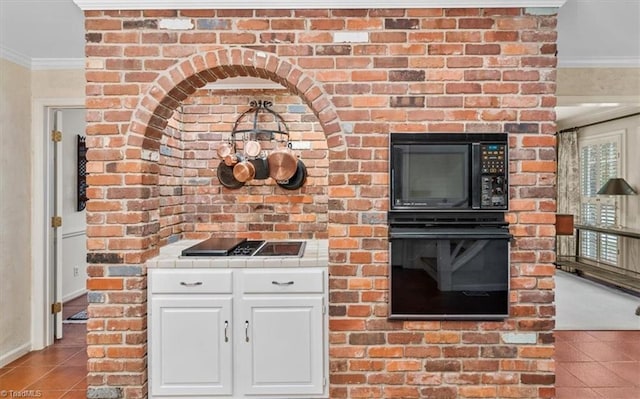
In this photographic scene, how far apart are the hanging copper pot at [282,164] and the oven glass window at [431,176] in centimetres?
113

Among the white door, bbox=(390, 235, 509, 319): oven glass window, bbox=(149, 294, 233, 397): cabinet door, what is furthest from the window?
the white door

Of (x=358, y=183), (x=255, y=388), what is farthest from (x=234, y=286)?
(x=358, y=183)

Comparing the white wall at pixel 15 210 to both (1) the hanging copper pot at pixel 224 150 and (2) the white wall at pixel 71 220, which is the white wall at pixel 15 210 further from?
(1) the hanging copper pot at pixel 224 150

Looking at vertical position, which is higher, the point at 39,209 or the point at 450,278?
the point at 39,209

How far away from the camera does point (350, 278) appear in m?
2.56

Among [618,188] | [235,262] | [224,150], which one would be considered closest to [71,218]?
[224,150]

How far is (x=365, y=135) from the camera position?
253 centimetres

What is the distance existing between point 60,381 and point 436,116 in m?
A: 3.08

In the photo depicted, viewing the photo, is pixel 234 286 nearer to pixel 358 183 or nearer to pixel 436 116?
pixel 358 183

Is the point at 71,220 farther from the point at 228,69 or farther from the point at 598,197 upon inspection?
the point at 598,197

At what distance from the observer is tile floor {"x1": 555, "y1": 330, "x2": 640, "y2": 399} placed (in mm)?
2869

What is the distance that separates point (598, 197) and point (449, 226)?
5.29 metres

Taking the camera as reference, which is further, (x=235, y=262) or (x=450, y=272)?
(x=235, y=262)

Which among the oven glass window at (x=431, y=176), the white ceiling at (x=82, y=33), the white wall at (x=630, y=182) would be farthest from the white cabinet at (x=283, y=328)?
the white wall at (x=630, y=182)
